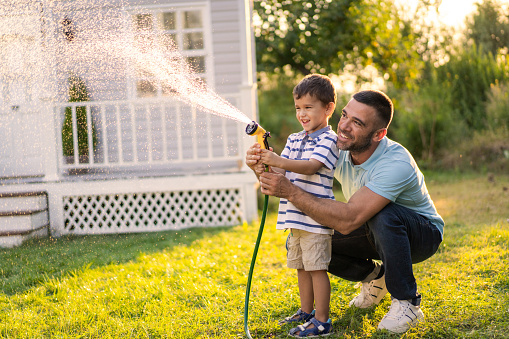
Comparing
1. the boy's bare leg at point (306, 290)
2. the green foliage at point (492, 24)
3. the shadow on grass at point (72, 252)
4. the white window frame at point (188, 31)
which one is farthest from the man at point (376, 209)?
the green foliage at point (492, 24)

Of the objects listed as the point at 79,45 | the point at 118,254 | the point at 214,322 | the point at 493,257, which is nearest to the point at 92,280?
the point at 118,254

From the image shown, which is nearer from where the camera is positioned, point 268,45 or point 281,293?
point 281,293

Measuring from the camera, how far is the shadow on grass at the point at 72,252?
3.86 meters

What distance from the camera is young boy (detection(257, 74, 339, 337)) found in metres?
2.47

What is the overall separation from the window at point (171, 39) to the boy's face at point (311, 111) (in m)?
4.64

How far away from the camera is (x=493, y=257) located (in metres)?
3.69

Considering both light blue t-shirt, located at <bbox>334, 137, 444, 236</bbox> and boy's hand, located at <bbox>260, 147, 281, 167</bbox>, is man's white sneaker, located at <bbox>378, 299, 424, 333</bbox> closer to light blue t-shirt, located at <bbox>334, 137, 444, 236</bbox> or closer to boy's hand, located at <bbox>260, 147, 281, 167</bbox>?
light blue t-shirt, located at <bbox>334, 137, 444, 236</bbox>

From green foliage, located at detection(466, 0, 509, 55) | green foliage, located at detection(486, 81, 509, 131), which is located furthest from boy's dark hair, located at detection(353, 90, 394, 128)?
green foliage, located at detection(466, 0, 509, 55)

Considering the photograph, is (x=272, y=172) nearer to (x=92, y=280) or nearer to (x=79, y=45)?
(x=92, y=280)

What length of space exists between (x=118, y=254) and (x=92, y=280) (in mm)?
952

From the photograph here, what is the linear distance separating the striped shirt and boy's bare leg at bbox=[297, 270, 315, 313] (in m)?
0.30

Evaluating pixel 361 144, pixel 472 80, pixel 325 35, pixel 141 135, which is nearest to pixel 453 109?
pixel 472 80

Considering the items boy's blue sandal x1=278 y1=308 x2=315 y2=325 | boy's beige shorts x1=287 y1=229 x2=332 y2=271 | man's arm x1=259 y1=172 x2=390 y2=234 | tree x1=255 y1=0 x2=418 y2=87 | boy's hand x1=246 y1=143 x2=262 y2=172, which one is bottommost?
boy's blue sandal x1=278 y1=308 x2=315 y2=325

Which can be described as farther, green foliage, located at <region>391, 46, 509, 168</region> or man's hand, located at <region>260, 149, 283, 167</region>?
green foliage, located at <region>391, 46, 509, 168</region>
